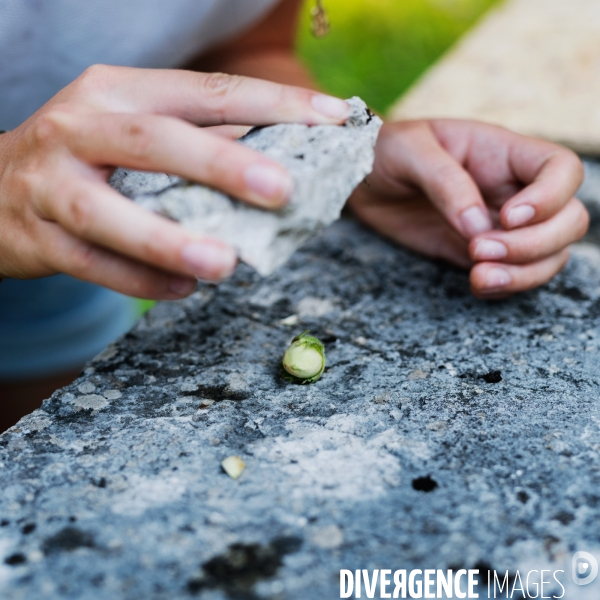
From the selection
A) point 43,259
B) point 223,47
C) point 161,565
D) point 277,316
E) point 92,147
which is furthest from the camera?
point 223,47

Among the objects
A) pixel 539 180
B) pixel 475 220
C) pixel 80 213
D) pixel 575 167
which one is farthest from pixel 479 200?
pixel 80 213

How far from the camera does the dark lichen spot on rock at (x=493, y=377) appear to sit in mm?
1229

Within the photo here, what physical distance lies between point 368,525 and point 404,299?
74 cm

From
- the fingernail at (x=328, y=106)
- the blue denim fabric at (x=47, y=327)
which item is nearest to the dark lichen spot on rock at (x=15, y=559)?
the fingernail at (x=328, y=106)

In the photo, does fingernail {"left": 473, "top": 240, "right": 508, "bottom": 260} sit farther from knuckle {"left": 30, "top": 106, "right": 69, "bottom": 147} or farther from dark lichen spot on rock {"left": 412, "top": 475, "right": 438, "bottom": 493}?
knuckle {"left": 30, "top": 106, "right": 69, "bottom": 147}

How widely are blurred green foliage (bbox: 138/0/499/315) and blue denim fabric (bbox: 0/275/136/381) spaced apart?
2516mm

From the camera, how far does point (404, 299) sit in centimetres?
155

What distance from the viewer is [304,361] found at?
1213 millimetres

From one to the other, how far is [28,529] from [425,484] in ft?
2.03

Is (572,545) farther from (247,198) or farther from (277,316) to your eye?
(277,316)

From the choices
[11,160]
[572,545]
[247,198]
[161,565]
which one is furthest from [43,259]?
[572,545]

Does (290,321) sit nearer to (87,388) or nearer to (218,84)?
(87,388)

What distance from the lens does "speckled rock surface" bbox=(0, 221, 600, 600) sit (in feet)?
2.84

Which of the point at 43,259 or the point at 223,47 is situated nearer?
the point at 43,259
